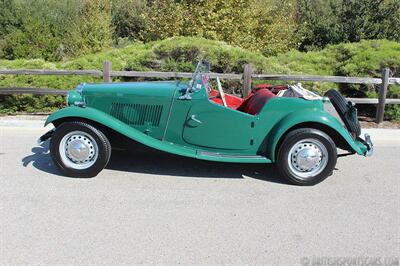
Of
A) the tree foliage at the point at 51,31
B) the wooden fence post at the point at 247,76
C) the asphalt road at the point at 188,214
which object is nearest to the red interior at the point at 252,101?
the asphalt road at the point at 188,214

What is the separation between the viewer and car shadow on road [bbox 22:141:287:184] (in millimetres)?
5465

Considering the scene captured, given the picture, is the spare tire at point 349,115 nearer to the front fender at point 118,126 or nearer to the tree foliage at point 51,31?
the front fender at point 118,126

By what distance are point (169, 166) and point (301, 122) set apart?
1751 millimetres

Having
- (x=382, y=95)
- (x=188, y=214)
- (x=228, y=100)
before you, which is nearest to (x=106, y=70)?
(x=228, y=100)

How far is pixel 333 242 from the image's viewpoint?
3818 millimetres

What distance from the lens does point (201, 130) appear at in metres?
5.21


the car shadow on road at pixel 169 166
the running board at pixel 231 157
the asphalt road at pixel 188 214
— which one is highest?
the running board at pixel 231 157

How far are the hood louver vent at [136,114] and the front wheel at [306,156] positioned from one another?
1505mm

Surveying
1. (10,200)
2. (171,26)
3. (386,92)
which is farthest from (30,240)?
(171,26)

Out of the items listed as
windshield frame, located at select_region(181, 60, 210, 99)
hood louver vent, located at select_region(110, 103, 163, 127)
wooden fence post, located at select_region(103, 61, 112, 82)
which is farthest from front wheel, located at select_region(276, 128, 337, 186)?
wooden fence post, located at select_region(103, 61, 112, 82)

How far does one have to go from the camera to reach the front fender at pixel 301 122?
508 cm

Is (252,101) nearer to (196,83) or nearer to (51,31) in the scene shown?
(196,83)

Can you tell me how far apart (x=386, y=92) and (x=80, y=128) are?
6056mm

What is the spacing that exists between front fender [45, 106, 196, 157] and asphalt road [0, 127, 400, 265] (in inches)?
14.7
